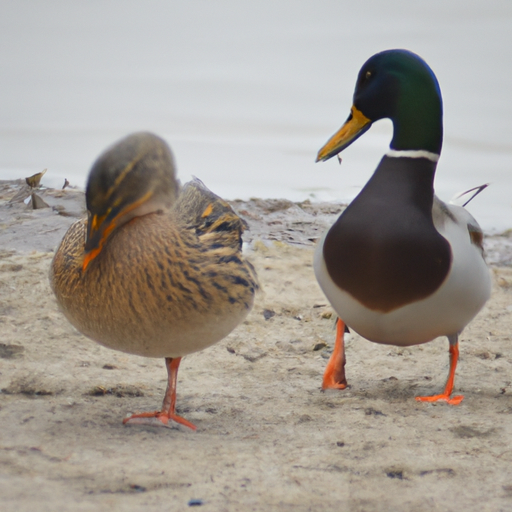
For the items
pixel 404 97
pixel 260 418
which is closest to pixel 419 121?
pixel 404 97

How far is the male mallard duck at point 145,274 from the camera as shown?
→ 7.30ft

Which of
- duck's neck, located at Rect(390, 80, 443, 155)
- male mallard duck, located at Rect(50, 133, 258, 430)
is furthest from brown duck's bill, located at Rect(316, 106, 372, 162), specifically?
male mallard duck, located at Rect(50, 133, 258, 430)

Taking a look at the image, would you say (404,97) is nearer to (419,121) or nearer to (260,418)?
(419,121)

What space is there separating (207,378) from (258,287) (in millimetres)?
652

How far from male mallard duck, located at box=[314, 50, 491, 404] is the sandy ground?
270 millimetres

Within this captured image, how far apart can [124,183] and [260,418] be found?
1059 mm

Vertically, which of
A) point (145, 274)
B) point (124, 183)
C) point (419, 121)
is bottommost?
point (145, 274)

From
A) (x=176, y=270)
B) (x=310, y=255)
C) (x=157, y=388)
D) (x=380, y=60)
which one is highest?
(x=380, y=60)

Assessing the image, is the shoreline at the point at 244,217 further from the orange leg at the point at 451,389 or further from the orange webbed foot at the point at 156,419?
the orange webbed foot at the point at 156,419

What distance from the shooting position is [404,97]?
2934mm

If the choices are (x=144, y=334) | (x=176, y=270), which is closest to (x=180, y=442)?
(x=144, y=334)

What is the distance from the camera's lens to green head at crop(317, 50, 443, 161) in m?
2.92

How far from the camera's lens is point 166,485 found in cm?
200

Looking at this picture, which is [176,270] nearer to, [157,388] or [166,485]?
[166,485]
